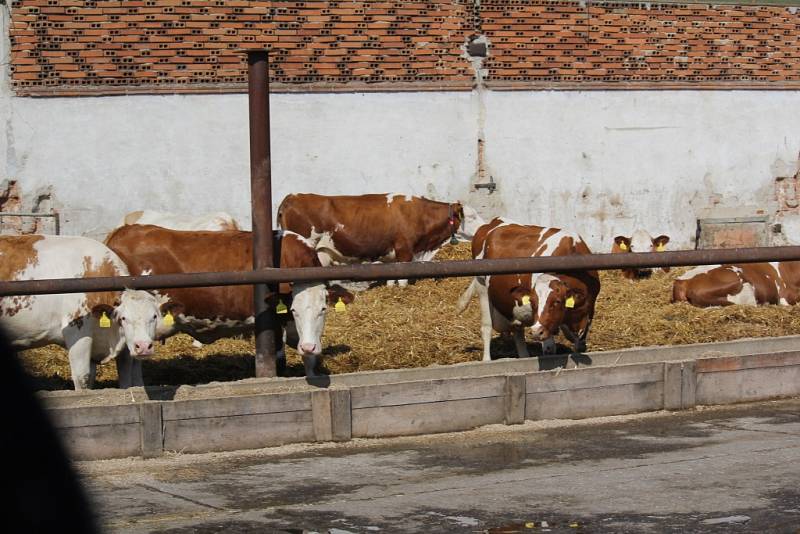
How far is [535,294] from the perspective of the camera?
10.7 meters

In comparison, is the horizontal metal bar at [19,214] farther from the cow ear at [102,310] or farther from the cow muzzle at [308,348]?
the cow muzzle at [308,348]

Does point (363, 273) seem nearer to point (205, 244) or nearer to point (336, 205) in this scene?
point (205, 244)

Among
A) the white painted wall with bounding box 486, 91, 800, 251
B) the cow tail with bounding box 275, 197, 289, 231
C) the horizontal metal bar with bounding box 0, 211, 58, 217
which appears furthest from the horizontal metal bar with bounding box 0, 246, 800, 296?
the white painted wall with bounding box 486, 91, 800, 251

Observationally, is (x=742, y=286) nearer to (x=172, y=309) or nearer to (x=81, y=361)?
(x=172, y=309)

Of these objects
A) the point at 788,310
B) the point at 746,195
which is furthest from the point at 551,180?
the point at 788,310

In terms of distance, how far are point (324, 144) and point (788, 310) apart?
7.84 m

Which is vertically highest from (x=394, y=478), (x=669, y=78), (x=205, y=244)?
(x=669, y=78)

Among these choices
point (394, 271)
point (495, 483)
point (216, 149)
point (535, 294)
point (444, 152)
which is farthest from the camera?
point (444, 152)

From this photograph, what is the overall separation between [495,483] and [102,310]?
3.67 m

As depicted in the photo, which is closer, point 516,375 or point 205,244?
point 516,375

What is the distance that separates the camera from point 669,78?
20.8 metres

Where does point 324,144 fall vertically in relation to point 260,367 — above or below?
above

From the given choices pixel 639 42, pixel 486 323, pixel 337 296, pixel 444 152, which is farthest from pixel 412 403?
pixel 639 42

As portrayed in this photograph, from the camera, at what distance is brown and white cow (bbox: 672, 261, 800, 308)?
15.2 meters
